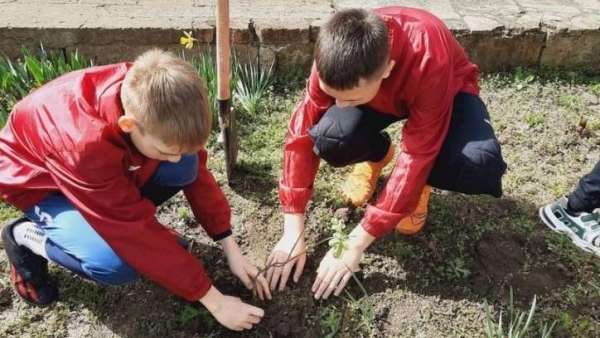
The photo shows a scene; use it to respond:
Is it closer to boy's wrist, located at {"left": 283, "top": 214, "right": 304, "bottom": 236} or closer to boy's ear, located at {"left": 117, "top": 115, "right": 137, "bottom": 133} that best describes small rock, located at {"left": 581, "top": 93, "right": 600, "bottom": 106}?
boy's wrist, located at {"left": 283, "top": 214, "right": 304, "bottom": 236}

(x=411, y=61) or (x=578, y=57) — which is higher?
(x=411, y=61)

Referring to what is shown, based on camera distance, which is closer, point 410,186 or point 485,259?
point 410,186

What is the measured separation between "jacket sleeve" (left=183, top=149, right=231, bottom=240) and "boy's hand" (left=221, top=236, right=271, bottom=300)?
0.22 feet

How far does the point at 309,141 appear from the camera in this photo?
2.16 metres

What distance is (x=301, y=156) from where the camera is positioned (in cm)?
214

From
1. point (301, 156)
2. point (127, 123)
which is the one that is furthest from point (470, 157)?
point (127, 123)

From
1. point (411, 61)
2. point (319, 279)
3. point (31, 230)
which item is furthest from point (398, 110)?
point (31, 230)

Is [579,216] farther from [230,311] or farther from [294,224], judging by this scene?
[230,311]

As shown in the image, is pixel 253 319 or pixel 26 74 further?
pixel 26 74

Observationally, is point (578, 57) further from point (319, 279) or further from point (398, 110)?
point (319, 279)

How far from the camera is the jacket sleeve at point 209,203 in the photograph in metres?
2.05

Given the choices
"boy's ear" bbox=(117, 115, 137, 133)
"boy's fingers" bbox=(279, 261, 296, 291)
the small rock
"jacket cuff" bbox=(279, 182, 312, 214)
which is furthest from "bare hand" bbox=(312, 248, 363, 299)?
the small rock

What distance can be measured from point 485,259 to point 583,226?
0.45 metres

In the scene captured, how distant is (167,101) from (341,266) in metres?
0.85
